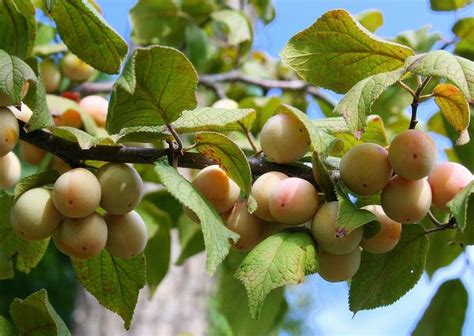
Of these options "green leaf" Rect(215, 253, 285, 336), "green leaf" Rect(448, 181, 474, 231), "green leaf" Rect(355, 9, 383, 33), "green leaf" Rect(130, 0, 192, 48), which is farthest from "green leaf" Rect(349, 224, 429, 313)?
"green leaf" Rect(130, 0, 192, 48)

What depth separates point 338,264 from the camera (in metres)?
0.67

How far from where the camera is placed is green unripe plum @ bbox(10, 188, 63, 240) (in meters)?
0.67

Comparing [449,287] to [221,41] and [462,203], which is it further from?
[221,41]

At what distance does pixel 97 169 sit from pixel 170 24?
1.05 metres

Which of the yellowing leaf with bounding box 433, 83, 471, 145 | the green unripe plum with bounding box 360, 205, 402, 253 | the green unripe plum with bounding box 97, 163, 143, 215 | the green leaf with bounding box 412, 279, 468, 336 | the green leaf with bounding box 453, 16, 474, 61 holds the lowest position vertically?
the green leaf with bounding box 412, 279, 468, 336

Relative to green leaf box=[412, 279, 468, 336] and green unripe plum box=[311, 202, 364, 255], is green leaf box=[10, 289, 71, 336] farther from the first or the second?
green leaf box=[412, 279, 468, 336]

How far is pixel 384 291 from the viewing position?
750 millimetres

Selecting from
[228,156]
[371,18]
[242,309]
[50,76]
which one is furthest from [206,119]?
[371,18]

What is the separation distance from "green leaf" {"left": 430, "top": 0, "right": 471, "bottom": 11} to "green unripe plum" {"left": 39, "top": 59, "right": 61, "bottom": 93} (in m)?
0.66

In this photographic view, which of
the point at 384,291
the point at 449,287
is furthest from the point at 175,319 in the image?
the point at 384,291

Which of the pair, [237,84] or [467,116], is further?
[237,84]

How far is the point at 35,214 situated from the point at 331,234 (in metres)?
0.25

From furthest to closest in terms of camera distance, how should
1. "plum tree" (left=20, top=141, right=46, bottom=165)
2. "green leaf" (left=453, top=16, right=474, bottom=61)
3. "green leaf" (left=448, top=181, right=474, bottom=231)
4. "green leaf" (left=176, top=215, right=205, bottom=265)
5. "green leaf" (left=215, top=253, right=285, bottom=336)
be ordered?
"green leaf" (left=453, top=16, right=474, bottom=61), "green leaf" (left=176, top=215, right=205, bottom=265), "green leaf" (left=215, top=253, right=285, bottom=336), "plum tree" (left=20, top=141, right=46, bottom=165), "green leaf" (left=448, top=181, right=474, bottom=231)

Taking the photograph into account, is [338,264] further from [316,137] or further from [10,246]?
[10,246]
